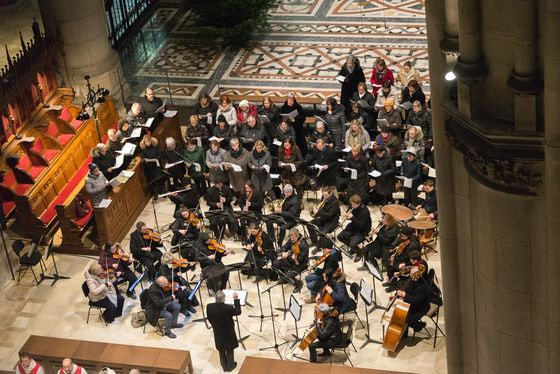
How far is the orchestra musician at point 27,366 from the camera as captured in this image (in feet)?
54.9

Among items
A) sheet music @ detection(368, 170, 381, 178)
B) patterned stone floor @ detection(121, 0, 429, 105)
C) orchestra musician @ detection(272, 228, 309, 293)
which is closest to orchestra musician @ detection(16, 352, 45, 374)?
orchestra musician @ detection(272, 228, 309, 293)

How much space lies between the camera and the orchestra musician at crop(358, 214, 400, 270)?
723 inches

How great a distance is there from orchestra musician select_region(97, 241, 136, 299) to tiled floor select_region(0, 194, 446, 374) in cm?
51

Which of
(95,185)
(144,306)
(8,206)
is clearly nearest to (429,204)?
(144,306)

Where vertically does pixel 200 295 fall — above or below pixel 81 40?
below

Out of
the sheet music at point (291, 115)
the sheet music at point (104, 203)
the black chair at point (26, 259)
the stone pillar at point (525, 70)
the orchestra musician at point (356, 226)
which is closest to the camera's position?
the stone pillar at point (525, 70)

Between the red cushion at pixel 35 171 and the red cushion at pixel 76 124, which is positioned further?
the red cushion at pixel 76 124

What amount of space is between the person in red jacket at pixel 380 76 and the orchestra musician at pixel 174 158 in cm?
400

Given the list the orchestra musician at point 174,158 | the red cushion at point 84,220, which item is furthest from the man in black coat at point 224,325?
the orchestra musician at point 174,158

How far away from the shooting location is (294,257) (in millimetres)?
18484

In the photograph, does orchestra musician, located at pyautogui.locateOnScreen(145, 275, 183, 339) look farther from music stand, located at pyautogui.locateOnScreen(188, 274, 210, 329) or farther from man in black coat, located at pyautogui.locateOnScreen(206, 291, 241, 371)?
man in black coat, located at pyautogui.locateOnScreen(206, 291, 241, 371)

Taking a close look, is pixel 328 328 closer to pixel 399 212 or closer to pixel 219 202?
pixel 399 212

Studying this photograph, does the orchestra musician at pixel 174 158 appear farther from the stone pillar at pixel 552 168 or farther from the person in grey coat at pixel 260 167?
the stone pillar at pixel 552 168

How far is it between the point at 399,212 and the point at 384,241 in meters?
0.55
